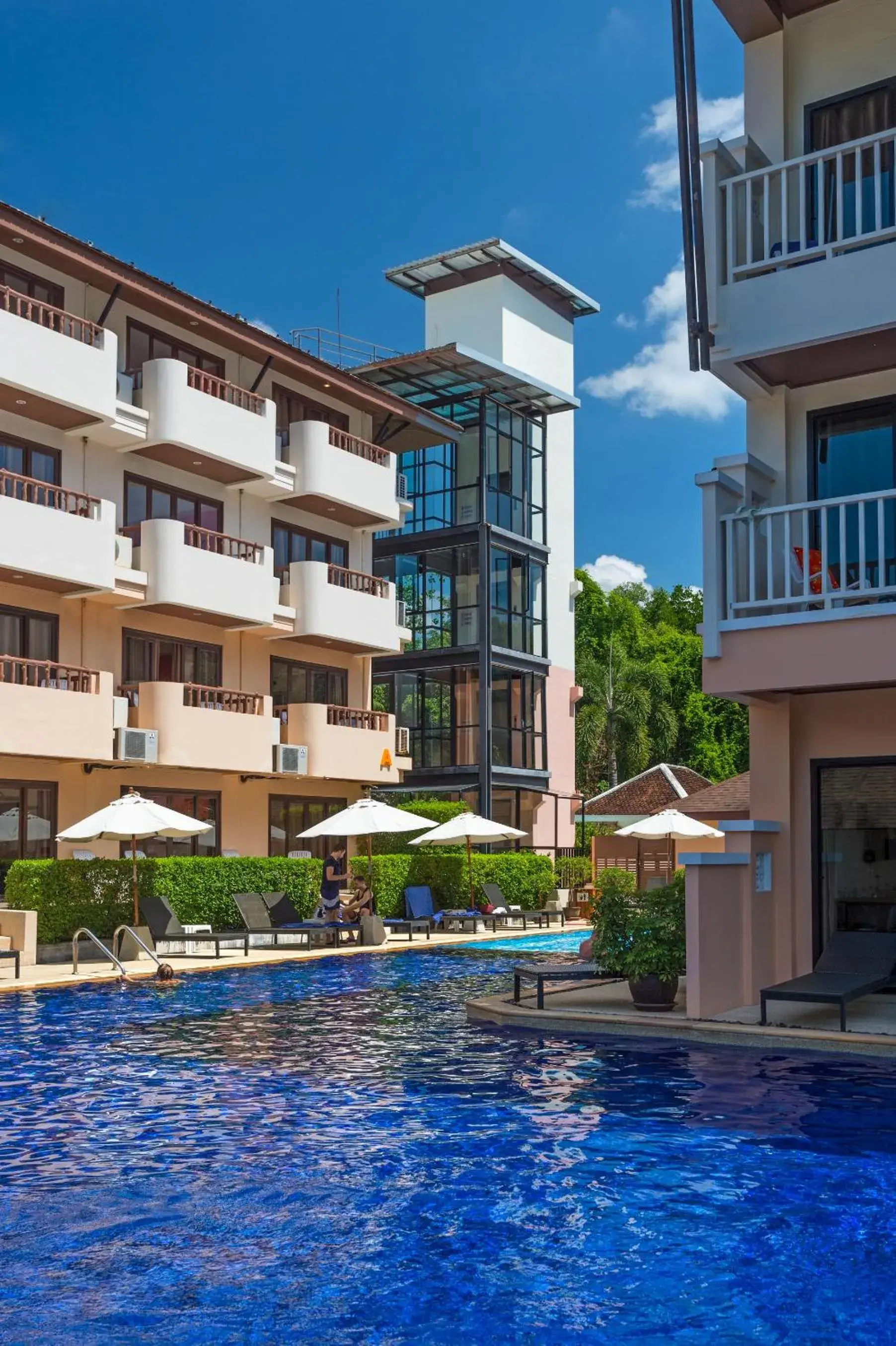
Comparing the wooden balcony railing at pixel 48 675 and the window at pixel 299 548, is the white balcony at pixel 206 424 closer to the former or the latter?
the window at pixel 299 548

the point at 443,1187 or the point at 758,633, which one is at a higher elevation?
the point at 758,633

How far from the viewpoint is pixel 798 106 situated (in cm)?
1594

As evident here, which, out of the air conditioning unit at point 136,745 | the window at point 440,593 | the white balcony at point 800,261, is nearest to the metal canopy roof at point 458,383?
the window at point 440,593

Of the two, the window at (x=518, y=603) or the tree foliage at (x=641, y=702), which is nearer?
the window at (x=518, y=603)

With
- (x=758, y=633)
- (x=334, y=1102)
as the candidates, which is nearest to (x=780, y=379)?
(x=758, y=633)

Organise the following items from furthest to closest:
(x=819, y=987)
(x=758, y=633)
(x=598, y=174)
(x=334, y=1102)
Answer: (x=598, y=174)
(x=758, y=633)
(x=819, y=987)
(x=334, y=1102)

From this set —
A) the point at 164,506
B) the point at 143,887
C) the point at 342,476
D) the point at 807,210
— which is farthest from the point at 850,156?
the point at 342,476

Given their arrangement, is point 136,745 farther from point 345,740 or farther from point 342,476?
point 342,476

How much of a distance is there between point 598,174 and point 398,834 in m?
58.2

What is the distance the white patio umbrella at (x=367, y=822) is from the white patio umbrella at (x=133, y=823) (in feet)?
11.5

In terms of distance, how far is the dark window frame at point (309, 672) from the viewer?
35219 mm

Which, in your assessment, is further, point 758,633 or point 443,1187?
point 758,633

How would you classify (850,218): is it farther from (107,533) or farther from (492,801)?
(492,801)

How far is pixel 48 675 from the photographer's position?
92.6 ft
